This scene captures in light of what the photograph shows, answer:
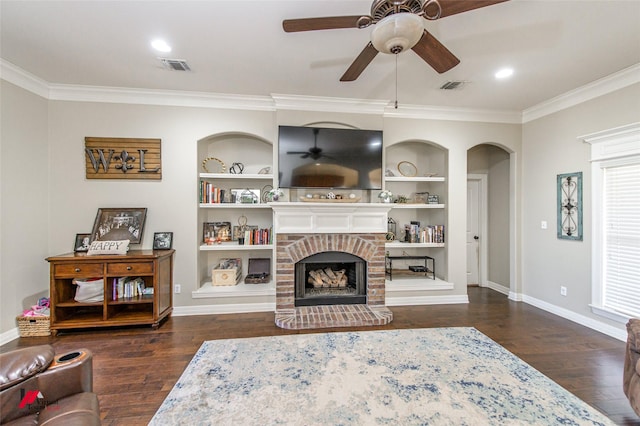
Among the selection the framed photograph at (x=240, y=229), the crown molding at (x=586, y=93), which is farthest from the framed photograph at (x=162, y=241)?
the crown molding at (x=586, y=93)

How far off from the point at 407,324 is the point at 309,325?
47.8 inches

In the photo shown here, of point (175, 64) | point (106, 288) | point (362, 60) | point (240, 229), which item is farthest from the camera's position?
point (240, 229)

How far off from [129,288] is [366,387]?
2.97 metres

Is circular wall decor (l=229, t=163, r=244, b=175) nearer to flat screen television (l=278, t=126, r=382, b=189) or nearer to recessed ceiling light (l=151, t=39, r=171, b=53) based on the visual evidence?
flat screen television (l=278, t=126, r=382, b=189)

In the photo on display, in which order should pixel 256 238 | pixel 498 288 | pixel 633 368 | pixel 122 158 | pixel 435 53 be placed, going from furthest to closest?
pixel 498 288 < pixel 256 238 < pixel 122 158 < pixel 435 53 < pixel 633 368

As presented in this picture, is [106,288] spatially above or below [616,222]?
below

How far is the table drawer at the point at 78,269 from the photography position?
3029 mm

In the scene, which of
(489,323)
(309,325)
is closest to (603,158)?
(489,323)

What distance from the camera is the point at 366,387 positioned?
2000 millimetres

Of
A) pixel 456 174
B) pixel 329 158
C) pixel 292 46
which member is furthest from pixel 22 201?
pixel 456 174

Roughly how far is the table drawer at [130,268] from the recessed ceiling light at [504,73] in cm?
452

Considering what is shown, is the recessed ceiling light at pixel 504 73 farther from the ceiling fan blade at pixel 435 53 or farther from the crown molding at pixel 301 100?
the ceiling fan blade at pixel 435 53

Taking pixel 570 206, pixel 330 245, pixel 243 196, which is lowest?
pixel 330 245

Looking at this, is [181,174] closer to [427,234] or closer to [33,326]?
[33,326]
